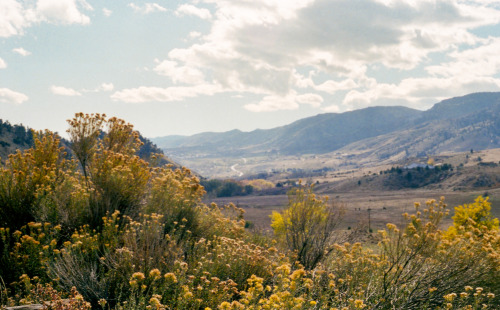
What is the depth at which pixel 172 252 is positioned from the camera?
534cm

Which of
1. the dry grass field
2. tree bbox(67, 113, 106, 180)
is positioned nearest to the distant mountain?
the dry grass field

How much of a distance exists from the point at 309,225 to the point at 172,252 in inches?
185

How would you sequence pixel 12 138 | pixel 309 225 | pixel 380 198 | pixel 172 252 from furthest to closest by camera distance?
pixel 380 198, pixel 12 138, pixel 309 225, pixel 172 252

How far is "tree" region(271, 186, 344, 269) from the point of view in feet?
28.6

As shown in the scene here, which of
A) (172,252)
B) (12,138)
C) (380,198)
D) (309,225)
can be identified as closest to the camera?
(172,252)

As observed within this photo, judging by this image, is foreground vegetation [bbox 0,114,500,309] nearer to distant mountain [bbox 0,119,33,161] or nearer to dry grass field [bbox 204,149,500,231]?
dry grass field [bbox 204,149,500,231]

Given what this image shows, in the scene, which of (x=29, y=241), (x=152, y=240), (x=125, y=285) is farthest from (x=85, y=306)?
(x=29, y=241)

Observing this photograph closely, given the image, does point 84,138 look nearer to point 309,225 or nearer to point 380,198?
point 309,225

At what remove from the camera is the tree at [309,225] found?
872 centimetres

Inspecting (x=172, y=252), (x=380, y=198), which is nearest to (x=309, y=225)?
(x=172, y=252)

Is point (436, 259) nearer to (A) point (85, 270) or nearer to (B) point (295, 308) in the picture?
(B) point (295, 308)

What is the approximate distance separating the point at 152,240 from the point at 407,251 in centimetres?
430

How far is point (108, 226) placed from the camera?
591 cm

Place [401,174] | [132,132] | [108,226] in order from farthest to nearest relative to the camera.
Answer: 1. [401,174]
2. [132,132]
3. [108,226]
